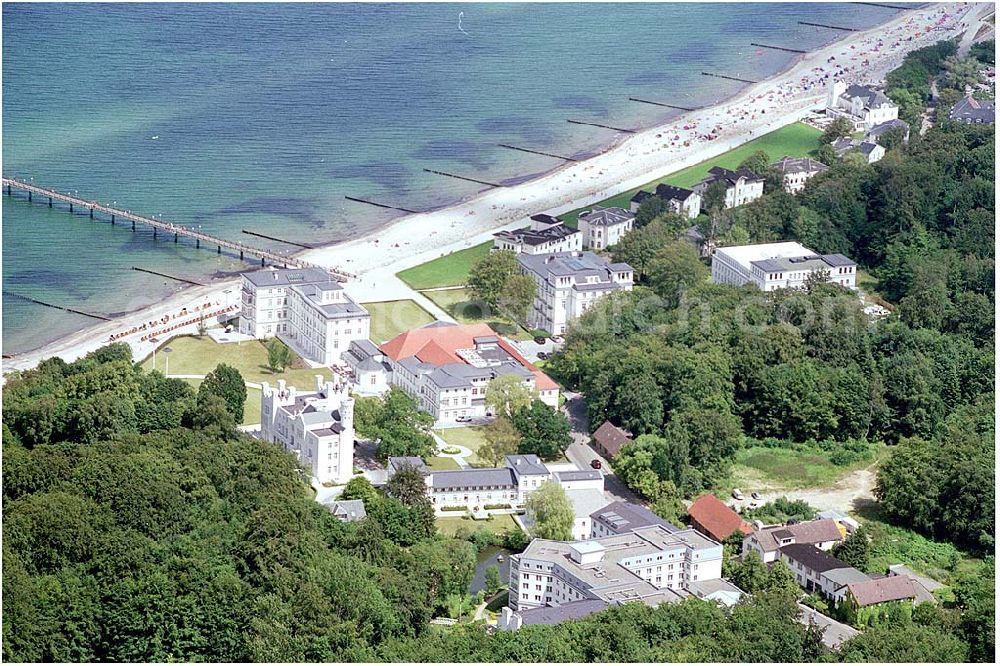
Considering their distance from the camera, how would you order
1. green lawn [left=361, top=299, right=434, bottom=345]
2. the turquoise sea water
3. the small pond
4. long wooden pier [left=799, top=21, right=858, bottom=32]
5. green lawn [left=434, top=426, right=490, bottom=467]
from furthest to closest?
long wooden pier [left=799, top=21, right=858, bottom=32]
the turquoise sea water
green lawn [left=361, top=299, right=434, bottom=345]
green lawn [left=434, top=426, right=490, bottom=467]
the small pond

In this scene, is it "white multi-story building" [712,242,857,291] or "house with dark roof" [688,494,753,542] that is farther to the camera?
"white multi-story building" [712,242,857,291]

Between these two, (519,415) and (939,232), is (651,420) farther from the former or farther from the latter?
(939,232)

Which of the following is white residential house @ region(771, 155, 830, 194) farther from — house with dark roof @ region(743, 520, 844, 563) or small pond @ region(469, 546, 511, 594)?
small pond @ region(469, 546, 511, 594)

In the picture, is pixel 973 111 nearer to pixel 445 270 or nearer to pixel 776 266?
pixel 776 266

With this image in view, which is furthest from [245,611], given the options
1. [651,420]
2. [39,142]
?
[39,142]

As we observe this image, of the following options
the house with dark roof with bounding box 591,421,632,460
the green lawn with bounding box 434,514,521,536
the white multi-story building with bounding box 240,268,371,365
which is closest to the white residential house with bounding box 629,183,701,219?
the white multi-story building with bounding box 240,268,371,365

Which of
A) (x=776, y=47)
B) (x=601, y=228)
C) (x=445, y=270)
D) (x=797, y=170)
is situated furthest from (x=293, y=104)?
(x=776, y=47)
